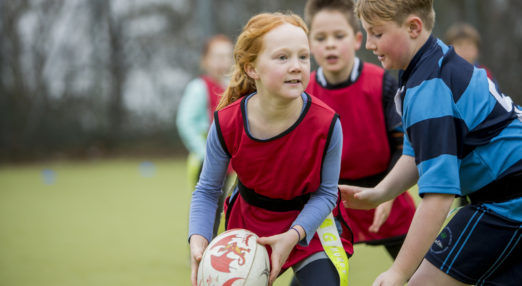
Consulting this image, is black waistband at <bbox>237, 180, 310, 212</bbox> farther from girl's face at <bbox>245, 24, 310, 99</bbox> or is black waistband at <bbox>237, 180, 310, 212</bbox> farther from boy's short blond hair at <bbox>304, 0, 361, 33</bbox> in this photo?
boy's short blond hair at <bbox>304, 0, 361, 33</bbox>

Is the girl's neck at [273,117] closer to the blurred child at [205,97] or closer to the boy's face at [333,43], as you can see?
the boy's face at [333,43]

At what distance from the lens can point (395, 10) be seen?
2.09 metres

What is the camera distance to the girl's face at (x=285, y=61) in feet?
7.66

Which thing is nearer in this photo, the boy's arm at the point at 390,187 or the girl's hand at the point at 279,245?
the girl's hand at the point at 279,245

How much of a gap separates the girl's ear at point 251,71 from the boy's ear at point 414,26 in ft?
2.21

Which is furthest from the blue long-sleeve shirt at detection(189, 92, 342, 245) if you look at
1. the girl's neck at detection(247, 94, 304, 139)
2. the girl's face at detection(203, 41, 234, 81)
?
the girl's face at detection(203, 41, 234, 81)

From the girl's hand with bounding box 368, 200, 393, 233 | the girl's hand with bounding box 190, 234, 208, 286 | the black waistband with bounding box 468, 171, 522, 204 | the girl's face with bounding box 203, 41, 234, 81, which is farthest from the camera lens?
the girl's face with bounding box 203, 41, 234, 81

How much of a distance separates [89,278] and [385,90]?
2.62 metres

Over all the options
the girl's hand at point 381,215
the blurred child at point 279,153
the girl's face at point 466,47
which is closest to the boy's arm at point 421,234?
the blurred child at point 279,153

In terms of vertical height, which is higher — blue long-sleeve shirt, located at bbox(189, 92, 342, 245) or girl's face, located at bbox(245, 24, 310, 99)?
girl's face, located at bbox(245, 24, 310, 99)

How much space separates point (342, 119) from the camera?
3.27 m

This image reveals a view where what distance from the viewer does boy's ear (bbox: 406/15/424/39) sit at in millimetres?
2107

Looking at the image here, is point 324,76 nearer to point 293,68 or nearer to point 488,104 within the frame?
point 293,68

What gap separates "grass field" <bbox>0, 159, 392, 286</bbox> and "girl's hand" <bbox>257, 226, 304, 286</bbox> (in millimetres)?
1803
